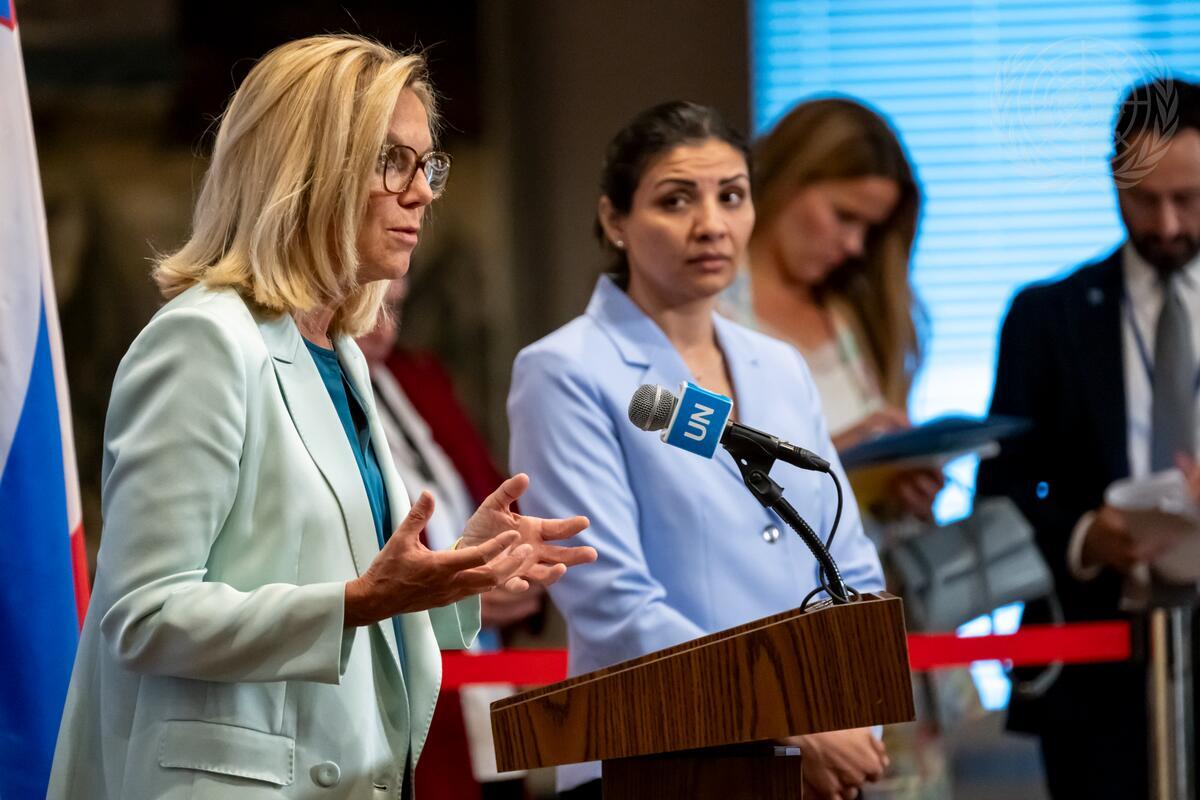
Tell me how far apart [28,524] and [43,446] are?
0.13 metres

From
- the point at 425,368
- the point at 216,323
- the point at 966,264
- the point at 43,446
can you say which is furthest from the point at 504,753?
the point at 966,264

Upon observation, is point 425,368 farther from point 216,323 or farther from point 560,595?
point 216,323

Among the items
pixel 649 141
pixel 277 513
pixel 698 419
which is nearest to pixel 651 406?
pixel 698 419

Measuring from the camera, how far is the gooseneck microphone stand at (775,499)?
1.94 meters

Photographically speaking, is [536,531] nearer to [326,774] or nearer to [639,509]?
[326,774]

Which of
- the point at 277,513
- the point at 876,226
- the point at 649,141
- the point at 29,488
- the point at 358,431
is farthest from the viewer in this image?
the point at 876,226

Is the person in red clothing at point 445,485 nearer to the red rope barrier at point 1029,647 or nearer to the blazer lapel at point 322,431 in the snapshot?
the red rope barrier at point 1029,647

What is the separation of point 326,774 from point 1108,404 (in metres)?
2.48

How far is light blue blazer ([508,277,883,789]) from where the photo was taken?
2594 millimetres

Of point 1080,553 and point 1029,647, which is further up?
point 1080,553

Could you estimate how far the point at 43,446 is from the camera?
8.11 ft

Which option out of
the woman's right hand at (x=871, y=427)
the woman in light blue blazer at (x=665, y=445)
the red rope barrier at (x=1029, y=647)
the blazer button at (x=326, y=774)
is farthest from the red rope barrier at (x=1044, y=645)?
the blazer button at (x=326, y=774)

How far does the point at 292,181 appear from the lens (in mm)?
1902

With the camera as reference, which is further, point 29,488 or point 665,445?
point 665,445
